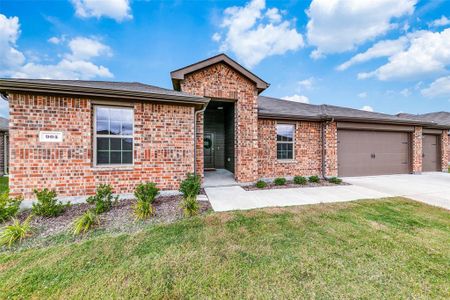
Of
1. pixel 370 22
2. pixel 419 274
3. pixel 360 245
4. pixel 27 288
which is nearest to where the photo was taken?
pixel 27 288

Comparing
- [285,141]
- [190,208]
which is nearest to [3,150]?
[190,208]

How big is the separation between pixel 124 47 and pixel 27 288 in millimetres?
15526

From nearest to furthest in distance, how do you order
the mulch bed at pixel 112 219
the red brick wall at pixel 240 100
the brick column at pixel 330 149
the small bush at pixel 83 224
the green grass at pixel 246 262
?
the green grass at pixel 246 262 < the small bush at pixel 83 224 < the mulch bed at pixel 112 219 < the red brick wall at pixel 240 100 < the brick column at pixel 330 149

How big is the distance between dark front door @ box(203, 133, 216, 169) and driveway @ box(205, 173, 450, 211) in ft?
12.3

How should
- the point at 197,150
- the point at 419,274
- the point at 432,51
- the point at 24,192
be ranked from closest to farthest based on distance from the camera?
1. the point at 419,274
2. the point at 24,192
3. the point at 197,150
4. the point at 432,51

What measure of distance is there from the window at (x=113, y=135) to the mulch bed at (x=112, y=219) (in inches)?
53.2

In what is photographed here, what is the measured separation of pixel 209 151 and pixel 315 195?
19.9 feet

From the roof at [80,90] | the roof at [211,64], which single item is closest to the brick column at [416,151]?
the roof at [211,64]

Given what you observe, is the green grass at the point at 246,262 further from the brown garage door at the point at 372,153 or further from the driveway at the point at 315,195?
the brown garage door at the point at 372,153

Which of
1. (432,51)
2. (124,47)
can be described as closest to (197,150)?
(124,47)

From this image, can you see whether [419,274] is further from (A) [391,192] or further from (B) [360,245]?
(A) [391,192]

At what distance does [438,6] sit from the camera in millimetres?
10344

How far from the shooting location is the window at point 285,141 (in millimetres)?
8039

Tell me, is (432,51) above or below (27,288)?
above
